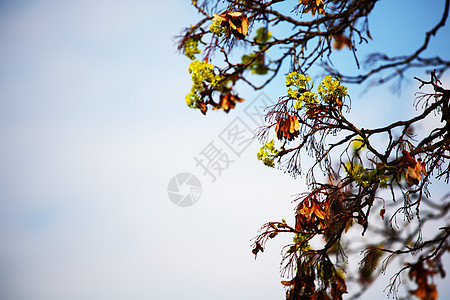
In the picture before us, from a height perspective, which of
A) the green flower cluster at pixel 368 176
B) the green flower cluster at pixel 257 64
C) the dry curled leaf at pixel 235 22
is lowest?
the green flower cluster at pixel 368 176

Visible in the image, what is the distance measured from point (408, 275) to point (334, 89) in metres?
1.15

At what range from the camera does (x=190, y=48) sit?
2.80 m

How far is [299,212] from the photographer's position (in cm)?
215

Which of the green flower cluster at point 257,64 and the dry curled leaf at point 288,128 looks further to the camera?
the green flower cluster at point 257,64

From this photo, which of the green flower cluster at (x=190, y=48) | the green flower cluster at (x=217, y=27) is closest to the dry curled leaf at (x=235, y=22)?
the green flower cluster at (x=217, y=27)

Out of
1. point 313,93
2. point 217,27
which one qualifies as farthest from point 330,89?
point 217,27

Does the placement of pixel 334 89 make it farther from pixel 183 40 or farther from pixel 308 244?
pixel 183 40

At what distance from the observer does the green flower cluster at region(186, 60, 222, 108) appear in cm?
255

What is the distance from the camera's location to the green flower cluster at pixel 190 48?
2785 millimetres

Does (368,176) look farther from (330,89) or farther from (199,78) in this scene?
(199,78)

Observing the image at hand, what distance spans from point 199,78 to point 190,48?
1.27 feet

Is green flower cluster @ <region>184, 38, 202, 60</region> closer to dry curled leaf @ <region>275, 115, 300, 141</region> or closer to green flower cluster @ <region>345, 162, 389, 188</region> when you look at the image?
dry curled leaf @ <region>275, 115, 300, 141</region>

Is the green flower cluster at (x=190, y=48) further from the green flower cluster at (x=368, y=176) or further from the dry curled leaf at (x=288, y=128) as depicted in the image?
the green flower cluster at (x=368, y=176)

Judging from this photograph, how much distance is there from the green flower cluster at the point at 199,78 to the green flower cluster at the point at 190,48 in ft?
0.76
